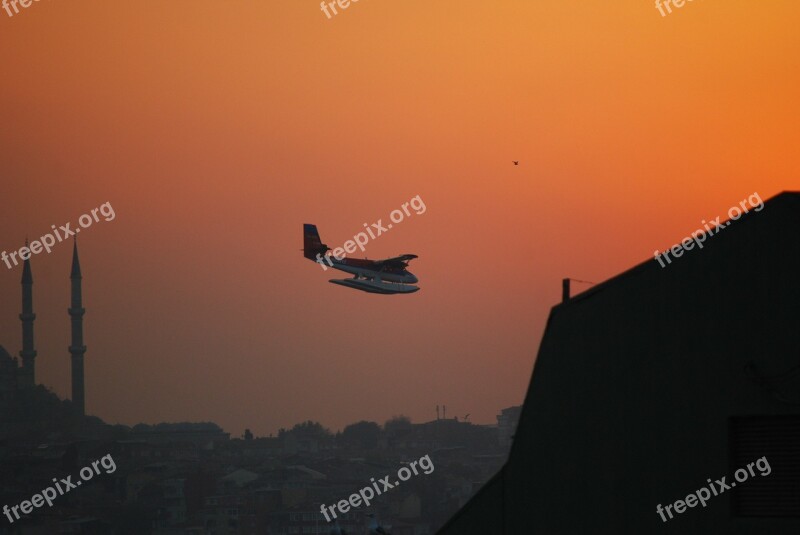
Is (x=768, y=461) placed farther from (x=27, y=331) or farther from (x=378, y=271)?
(x=27, y=331)

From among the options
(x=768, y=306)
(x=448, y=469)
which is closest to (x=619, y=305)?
(x=768, y=306)

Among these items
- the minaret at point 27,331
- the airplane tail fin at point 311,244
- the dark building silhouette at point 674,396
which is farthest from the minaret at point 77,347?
the dark building silhouette at point 674,396

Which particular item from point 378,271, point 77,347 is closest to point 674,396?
point 378,271

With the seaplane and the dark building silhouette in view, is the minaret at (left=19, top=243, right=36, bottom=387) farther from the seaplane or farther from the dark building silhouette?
the dark building silhouette

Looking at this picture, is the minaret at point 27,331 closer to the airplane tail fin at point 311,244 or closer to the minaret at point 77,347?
the minaret at point 77,347

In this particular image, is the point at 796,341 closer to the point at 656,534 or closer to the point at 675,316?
the point at 675,316

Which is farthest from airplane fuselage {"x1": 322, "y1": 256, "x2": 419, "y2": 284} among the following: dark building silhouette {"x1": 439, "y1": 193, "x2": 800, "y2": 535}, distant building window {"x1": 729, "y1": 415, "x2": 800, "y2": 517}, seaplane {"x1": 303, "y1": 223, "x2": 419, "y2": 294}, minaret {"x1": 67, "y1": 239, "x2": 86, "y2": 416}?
minaret {"x1": 67, "y1": 239, "x2": 86, "y2": 416}

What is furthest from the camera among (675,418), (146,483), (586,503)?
(146,483)
